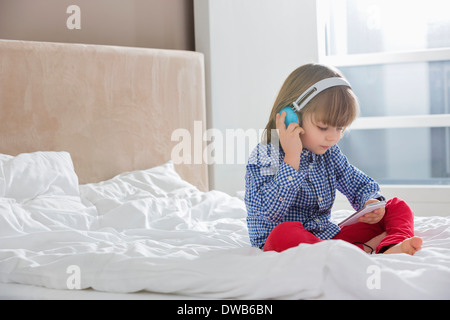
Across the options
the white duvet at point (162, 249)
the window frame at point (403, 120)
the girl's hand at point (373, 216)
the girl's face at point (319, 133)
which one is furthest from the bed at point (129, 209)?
the window frame at point (403, 120)

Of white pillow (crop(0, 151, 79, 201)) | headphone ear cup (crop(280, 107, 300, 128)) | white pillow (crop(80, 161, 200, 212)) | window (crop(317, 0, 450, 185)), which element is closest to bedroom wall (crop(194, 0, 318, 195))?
window (crop(317, 0, 450, 185))

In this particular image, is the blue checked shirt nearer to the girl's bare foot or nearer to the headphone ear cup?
the headphone ear cup

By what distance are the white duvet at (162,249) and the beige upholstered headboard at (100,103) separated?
15 centimetres

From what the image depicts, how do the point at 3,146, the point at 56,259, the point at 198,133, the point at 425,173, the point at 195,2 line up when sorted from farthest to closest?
the point at 425,173 < the point at 195,2 < the point at 198,133 < the point at 3,146 < the point at 56,259

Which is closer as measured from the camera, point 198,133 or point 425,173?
point 198,133

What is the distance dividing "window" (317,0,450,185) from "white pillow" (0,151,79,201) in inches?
72.2

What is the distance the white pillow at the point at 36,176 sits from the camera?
1738 millimetres

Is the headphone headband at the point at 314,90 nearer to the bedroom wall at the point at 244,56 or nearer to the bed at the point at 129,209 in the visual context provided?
the bed at the point at 129,209

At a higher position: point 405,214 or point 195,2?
point 195,2

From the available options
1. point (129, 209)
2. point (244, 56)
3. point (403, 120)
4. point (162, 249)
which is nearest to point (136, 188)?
point (129, 209)

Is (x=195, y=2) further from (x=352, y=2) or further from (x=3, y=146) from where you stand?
(x=3, y=146)

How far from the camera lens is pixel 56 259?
3.99 feet

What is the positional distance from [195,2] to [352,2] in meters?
1.00
